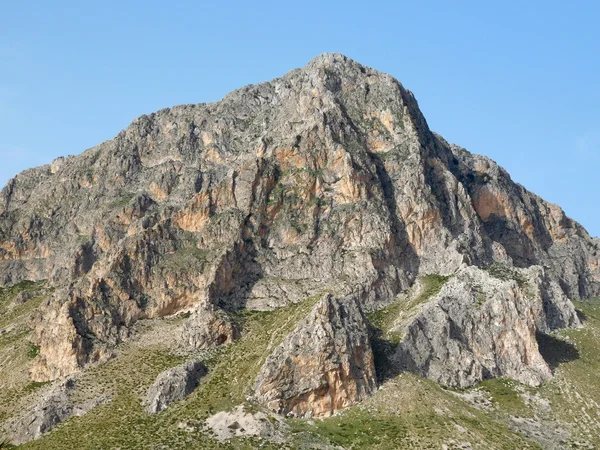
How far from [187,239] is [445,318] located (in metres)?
59.7

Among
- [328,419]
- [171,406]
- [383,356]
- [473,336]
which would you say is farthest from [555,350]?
[171,406]

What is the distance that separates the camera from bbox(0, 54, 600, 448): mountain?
106 m

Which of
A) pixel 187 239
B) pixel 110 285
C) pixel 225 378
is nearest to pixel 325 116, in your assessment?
pixel 187 239

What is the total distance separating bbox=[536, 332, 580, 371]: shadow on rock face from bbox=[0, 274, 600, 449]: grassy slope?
0.41 metres

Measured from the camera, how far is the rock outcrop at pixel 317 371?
105 meters

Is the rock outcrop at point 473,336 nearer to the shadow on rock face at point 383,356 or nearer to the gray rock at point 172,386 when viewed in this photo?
the shadow on rock face at point 383,356

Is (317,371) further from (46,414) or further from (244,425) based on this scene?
(46,414)

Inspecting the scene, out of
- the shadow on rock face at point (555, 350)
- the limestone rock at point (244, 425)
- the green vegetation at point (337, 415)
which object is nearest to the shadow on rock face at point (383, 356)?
the green vegetation at point (337, 415)

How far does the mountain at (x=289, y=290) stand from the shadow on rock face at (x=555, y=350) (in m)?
0.64

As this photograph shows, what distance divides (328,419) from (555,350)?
49.4 m

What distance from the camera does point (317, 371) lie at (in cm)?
10650

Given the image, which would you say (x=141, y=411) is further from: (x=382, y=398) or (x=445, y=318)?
(x=445, y=318)

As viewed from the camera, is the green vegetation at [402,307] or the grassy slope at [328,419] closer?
the grassy slope at [328,419]

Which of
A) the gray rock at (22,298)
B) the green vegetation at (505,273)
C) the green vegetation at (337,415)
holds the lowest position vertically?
the green vegetation at (337,415)
